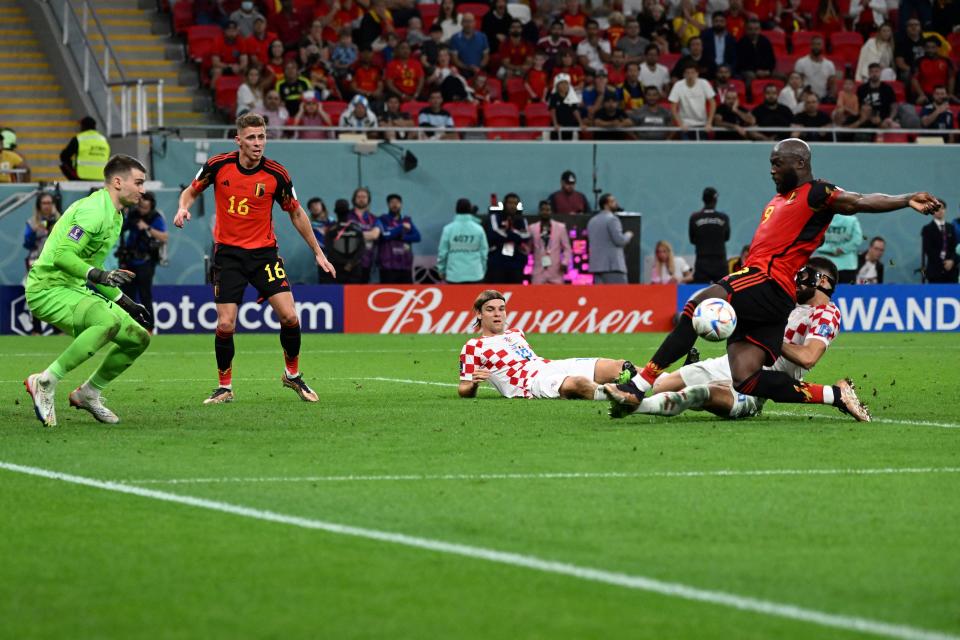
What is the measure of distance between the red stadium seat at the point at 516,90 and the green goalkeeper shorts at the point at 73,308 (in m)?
19.3

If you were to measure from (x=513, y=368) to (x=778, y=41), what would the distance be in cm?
2018

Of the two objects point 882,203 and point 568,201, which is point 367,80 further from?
point 882,203

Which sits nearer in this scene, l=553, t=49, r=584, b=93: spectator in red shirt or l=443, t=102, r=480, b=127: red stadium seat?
l=443, t=102, r=480, b=127: red stadium seat

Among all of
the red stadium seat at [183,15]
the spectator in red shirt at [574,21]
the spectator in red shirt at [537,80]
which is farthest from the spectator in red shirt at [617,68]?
the red stadium seat at [183,15]

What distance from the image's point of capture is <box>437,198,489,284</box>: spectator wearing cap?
85.4 ft

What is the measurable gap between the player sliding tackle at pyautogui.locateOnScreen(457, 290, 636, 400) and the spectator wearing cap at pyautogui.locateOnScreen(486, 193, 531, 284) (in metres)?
13.6

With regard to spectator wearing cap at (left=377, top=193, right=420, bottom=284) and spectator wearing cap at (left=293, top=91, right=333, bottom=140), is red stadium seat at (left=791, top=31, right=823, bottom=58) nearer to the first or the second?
spectator wearing cap at (left=377, top=193, right=420, bottom=284)

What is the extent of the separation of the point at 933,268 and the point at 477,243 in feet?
26.4

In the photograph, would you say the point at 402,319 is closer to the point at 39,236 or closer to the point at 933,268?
the point at 39,236

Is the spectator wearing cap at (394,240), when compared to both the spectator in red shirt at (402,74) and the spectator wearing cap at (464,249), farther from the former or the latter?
the spectator in red shirt at (402,74)

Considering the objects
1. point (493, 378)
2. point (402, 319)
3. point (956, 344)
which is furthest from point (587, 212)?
point (493, 378)

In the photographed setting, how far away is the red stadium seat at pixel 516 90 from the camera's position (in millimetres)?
29594

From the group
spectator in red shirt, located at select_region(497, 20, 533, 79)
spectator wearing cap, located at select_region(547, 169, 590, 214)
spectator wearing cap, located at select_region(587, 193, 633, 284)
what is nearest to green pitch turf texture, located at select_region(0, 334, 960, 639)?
spectator wearing cap, located at select_region(587, 193, 633, 284)

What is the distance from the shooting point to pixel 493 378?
1313cm
